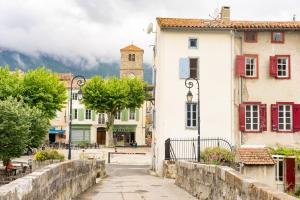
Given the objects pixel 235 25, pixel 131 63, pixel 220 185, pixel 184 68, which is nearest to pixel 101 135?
pixel 131 63

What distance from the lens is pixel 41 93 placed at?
49.3 m

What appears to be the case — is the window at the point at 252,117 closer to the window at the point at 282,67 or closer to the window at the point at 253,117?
the window at the point at 253,117

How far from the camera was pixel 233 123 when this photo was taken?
2936 cm

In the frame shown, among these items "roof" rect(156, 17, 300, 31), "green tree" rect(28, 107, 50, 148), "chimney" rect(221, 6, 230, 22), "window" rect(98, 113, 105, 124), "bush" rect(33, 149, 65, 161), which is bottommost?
"bush" rect(33, 149, 65, 161)

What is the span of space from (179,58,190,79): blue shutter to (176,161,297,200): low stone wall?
1218 centimetres

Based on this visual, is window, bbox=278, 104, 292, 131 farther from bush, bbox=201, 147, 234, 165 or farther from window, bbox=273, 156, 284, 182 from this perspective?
bush, bbox=201, 147, 234, 165

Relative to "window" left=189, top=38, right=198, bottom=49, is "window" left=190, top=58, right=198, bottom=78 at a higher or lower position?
lower

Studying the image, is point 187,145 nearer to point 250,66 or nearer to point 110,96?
point 250,66

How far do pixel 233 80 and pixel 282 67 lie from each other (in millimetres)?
3141

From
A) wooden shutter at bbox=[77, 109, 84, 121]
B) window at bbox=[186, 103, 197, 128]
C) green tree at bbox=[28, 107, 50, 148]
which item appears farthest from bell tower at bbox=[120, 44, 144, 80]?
window at bbox=[186, 103, 197, 128]

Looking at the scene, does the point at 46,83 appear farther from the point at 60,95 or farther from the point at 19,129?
the point at 19,129

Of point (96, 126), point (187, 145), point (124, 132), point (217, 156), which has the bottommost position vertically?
point (217, 156)

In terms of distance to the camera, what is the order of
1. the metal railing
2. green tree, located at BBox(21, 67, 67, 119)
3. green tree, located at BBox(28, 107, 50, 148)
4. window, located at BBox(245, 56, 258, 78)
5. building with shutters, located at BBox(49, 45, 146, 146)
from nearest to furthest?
the metal railing, window, located at BBox(245, 56, 258, 78), green tree, located at BBox(28, 107, 50, 148), green tree, located at BBox(21, 67, 67, 119), building with shutters, located at BBox(49, 45, 146, 146)

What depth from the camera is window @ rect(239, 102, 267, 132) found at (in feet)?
95.8
